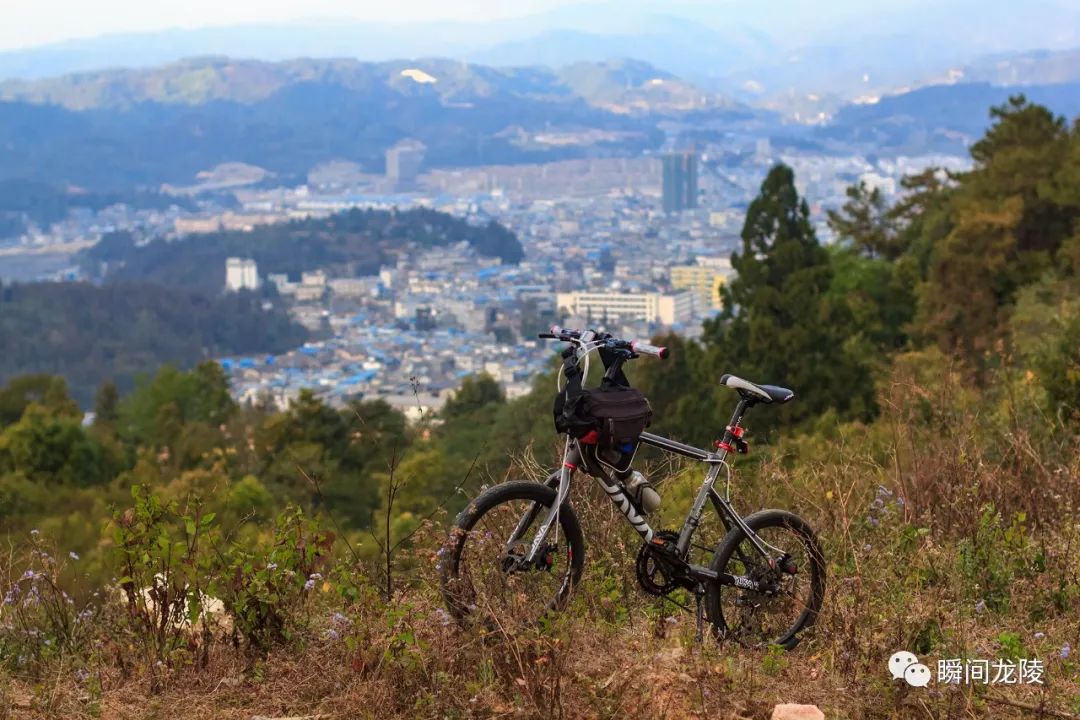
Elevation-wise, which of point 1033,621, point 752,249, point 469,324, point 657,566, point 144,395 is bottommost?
point 469,324

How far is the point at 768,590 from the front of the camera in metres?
3.51

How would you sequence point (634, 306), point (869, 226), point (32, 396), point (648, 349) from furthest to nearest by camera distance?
point (634, 306) → point (32, 396) → point (869, 226) → point (648, 349)

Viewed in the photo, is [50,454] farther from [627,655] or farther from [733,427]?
[627,655]

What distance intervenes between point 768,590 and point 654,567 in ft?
1.03

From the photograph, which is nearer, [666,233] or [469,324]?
[469,324]

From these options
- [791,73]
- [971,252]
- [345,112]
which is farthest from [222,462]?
[791,73]

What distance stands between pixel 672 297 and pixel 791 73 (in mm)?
124598

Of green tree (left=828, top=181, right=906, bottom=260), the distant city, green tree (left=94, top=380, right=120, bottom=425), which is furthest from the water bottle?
the distant city

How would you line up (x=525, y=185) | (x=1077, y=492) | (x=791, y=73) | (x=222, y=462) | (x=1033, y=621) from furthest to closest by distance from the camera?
(x=791, y=73)
(x=525, y=185)
(x=222, y=462)
(x=1077, y=492)
(x=1033, y=621)

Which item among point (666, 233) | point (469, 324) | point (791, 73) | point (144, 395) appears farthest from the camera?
point (791, 73)

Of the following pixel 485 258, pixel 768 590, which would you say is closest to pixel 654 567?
pixel 768 590

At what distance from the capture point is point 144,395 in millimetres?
32500

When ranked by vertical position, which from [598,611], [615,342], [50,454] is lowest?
[50,454]

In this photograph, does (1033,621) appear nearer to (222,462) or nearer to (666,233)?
(222,462)
